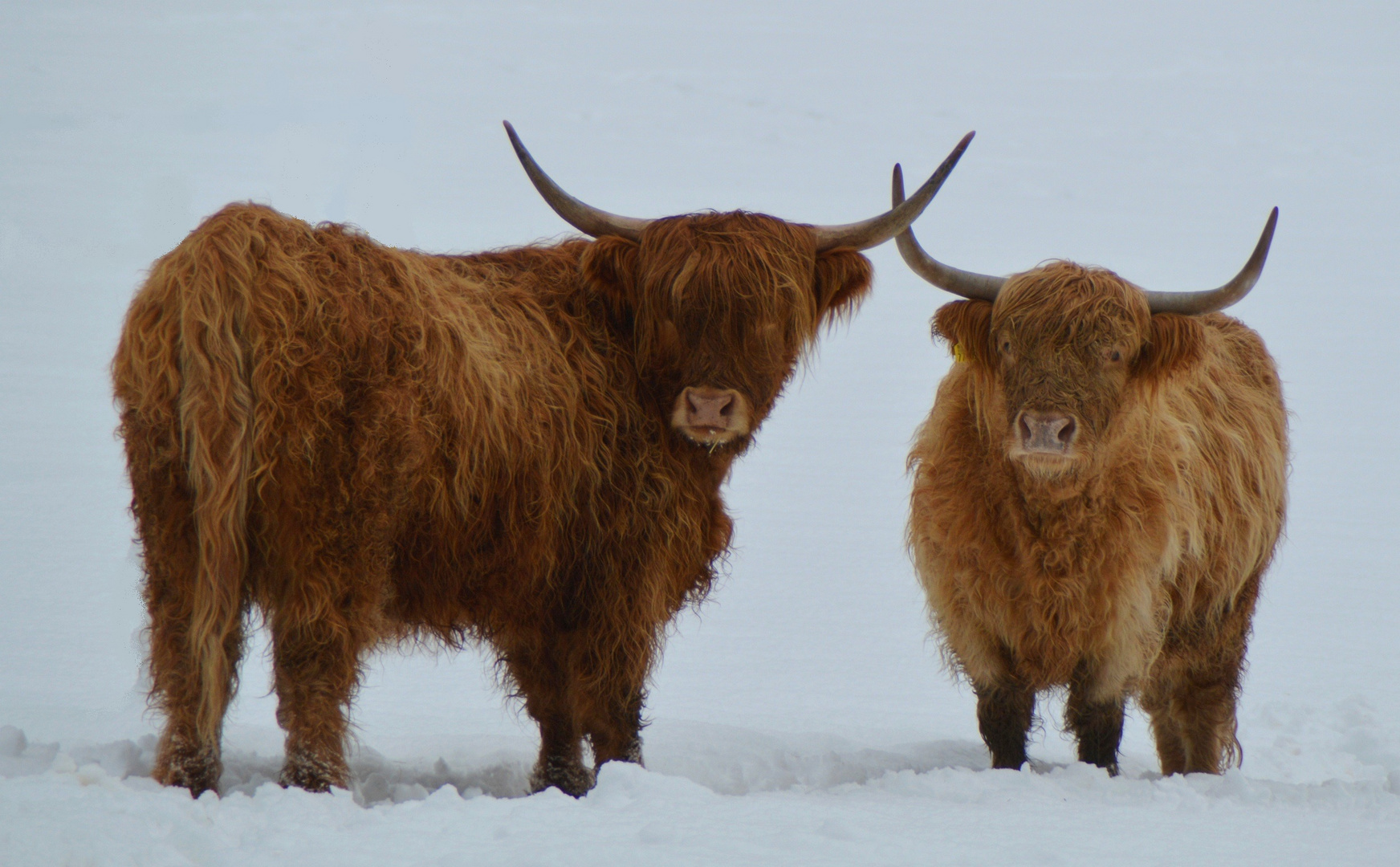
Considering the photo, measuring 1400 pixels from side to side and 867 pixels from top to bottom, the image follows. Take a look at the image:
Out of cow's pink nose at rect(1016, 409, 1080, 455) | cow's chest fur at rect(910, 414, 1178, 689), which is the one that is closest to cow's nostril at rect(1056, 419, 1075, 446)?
cow's pink nose at rect(1016, 409, 1080, 455)

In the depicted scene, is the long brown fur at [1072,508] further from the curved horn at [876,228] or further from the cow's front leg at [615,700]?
the cow's front leg at [615,700]

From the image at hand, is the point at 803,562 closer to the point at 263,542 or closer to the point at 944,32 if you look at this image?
the point at 263,542

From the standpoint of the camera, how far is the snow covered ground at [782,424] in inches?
99.5

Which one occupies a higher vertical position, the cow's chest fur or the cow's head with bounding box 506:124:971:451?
the cow's head with bounding box 506:124:971:451

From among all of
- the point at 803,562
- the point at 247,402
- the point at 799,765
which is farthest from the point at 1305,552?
the point at 247,402

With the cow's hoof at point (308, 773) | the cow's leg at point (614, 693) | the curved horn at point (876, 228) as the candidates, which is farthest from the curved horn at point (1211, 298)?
the cow's hoof at point (308, 773)

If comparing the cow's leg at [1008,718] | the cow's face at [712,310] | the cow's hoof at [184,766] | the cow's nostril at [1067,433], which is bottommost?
the cow's hoof at [184,766]

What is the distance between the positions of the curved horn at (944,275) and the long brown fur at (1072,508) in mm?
61

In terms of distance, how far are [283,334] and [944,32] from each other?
3255cm

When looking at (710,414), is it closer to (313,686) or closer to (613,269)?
(613,269)

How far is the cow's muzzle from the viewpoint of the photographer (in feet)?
10.9

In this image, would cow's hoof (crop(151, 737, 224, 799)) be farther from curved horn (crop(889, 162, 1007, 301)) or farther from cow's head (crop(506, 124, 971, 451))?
curved horn (crop(889, 162, 1007, 301))

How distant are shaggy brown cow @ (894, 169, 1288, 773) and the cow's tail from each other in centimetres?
203

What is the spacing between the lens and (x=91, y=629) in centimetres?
491
